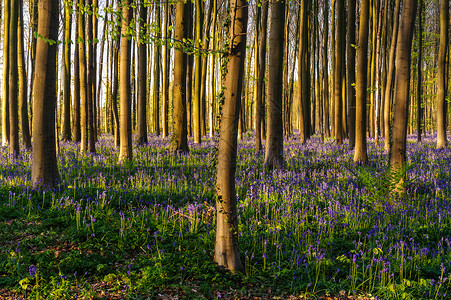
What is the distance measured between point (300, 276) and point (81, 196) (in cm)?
452

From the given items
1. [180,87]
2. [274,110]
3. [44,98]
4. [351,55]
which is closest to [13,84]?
[180,87]

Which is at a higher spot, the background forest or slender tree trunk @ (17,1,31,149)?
slender tree trunk @ (17,1,31,149)

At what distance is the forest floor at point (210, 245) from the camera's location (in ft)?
11.0

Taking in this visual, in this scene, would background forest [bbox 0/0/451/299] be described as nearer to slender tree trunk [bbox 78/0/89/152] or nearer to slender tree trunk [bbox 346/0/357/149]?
slender tree trunk [bbox 78/0/89/152]

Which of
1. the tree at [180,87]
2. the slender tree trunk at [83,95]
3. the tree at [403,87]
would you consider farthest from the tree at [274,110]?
the slender tree trunk at [83,95]

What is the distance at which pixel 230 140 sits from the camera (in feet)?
11.6

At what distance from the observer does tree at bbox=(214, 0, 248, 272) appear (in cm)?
345

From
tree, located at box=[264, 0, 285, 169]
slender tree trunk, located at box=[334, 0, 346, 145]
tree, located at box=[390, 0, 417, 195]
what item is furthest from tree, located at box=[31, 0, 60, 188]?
slender tree trunk, located at box=[334, 0, 346, 145]

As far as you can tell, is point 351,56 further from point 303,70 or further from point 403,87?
point 403,87

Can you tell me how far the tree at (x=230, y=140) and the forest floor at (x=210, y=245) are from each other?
0.27 meters

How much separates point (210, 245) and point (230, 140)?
1.68 m

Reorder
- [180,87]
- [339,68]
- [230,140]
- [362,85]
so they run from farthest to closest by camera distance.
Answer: [339,68], [180,87], [362,85], [230,140]

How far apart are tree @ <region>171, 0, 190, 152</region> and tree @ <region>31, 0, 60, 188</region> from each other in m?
5.33

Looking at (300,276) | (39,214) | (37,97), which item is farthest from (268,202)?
(37,97)
